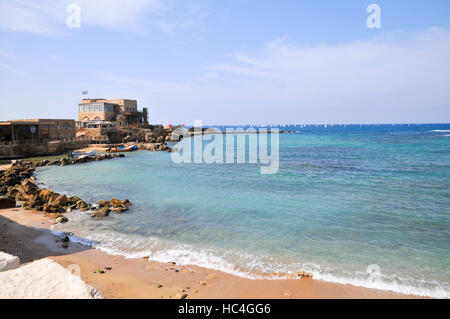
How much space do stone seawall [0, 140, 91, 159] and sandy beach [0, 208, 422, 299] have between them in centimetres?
3254

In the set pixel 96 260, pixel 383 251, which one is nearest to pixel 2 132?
pixel 96 260

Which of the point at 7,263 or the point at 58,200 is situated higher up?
the point at 7,263

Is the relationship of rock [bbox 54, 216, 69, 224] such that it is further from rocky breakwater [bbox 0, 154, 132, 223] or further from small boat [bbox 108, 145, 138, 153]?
small boat [bbox 108, 145, 138, 153]

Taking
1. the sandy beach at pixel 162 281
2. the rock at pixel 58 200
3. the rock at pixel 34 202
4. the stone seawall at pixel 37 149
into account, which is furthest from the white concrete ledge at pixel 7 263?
the stone seawall at pixel 37 149

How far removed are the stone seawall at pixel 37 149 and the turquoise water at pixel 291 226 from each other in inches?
770

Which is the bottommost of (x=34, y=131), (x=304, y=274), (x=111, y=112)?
(x=304, y=274)

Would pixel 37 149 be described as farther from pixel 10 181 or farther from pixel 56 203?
pixel 56 203

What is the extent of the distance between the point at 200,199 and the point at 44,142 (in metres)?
35.6

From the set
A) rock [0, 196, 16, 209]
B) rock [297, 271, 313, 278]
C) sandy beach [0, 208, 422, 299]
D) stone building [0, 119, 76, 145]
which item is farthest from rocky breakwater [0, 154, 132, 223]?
stone building [0, 119, 76, 145]

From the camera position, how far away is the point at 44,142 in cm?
4159

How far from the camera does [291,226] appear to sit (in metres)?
12.2

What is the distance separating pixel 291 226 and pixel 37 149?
1611 inches

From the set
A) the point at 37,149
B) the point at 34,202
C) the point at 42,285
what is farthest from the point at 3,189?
the point at 37,149

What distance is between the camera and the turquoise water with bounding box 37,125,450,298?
8770mm
